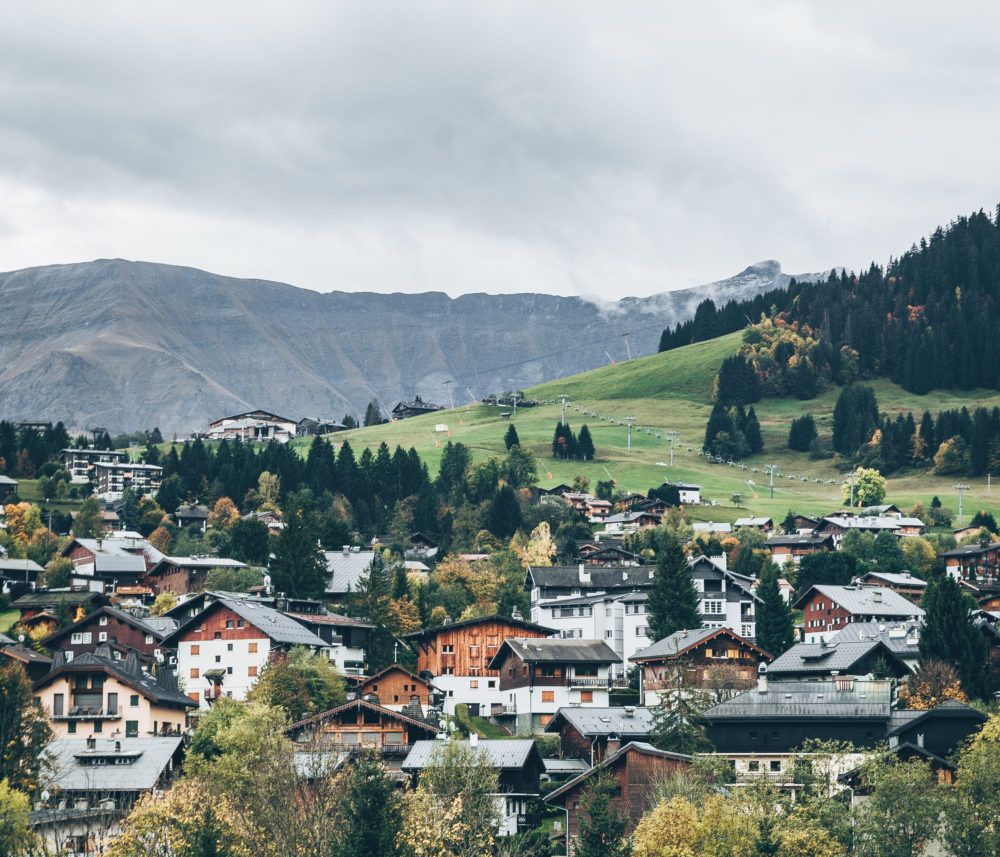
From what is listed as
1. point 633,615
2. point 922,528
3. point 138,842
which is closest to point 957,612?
point 633,615

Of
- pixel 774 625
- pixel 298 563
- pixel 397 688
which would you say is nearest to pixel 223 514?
pixel 298 563

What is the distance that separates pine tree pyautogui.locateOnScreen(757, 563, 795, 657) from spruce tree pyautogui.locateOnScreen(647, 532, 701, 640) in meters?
4.89

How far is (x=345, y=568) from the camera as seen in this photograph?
145 metres

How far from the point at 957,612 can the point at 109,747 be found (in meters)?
52.2

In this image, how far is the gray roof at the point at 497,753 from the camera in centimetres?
8406

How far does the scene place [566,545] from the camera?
168m

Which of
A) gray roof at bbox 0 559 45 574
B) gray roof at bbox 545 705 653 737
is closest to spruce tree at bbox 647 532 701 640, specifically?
gray roof at bbox 545 705 653 737

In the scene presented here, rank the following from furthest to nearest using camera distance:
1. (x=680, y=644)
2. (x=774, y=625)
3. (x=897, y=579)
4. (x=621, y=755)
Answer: (x=897, y=579) → (x=774, y=625) → (x=680, y=644) → (x=621, y=755)

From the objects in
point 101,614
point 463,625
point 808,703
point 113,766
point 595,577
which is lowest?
point 113,766

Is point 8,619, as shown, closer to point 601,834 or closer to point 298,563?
point 298,563

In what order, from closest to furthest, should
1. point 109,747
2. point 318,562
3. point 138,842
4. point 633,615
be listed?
1. point 138,842
2. point 109,747
3. point 633,615
4. point 318,562

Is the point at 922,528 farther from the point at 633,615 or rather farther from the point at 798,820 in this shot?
the point at 798,820

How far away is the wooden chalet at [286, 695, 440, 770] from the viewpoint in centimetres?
9262

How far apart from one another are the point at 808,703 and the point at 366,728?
82.9ft
